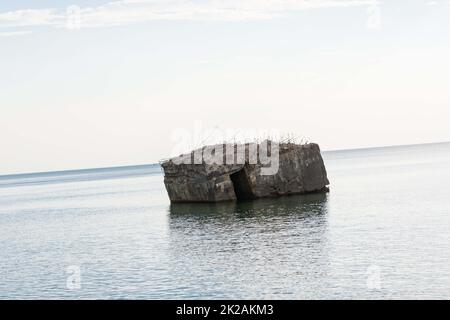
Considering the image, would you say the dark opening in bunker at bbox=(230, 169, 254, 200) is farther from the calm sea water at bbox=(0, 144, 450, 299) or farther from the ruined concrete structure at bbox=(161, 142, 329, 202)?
the calm sea water at bbox=(0, 144, 450, 299)

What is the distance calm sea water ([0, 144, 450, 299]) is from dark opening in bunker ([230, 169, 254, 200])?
2.22 metres

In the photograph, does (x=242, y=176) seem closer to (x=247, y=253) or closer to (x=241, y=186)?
(x=241, y=186)

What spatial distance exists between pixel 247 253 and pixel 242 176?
1169 inches

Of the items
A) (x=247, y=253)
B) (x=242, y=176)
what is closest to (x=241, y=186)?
(x=242, y=176)

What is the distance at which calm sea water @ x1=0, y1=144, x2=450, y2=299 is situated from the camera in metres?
29.2

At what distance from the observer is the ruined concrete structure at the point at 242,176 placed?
6419cm

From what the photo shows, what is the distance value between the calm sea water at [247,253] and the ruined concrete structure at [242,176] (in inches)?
Answer: 68.2

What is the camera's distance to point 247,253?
124 feet

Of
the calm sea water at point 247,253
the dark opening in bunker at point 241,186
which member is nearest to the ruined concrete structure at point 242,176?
the dark opening in bunker at point 241,186

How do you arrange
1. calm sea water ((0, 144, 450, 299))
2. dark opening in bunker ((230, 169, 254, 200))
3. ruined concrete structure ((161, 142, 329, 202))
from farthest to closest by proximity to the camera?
dark opening in bunker ((230, 169, 254, 200))
ruined concrete structure ((161, 142, 329, 202))
calm sea water ((0, 144, 450, 299))

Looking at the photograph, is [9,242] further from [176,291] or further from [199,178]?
[176,291]

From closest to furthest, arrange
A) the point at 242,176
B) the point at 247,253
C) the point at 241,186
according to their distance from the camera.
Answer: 1. the point at 247,253
2. the point at 242,176
3. the point at 241,186

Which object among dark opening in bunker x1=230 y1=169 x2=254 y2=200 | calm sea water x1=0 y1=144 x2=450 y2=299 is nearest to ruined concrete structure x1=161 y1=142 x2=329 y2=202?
dark opening in bunker x1=230 y1=169 x2=254 y2=200
